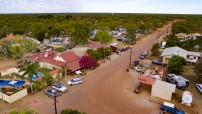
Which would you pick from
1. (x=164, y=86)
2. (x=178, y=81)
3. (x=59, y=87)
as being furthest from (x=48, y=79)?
(x=178, y=81)

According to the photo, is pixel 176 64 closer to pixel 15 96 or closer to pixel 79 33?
pixel 15 96

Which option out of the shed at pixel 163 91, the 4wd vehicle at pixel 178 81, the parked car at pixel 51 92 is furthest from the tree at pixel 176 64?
the parked car at pixel 51 92

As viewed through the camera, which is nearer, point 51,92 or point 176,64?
point 51,92

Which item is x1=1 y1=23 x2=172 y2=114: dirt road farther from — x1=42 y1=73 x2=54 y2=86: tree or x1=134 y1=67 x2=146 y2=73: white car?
x1=134 y1=67 x2=146 y2=73: white car

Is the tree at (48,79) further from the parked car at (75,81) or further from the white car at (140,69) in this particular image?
the white car at (140,69)

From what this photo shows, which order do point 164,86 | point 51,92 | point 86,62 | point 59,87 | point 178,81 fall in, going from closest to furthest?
point 164,86
point 51,92
point 59,87
point 178,81
point 86,62

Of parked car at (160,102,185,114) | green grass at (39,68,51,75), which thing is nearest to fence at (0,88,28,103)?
green grass at (39,68,51,75)

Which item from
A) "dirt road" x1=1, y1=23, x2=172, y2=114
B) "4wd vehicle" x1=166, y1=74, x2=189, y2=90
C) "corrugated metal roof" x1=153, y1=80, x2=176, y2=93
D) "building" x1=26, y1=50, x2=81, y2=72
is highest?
"building" x1=26, y1=50, x2=81, y2=72

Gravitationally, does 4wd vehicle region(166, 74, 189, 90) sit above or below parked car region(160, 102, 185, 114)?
above
